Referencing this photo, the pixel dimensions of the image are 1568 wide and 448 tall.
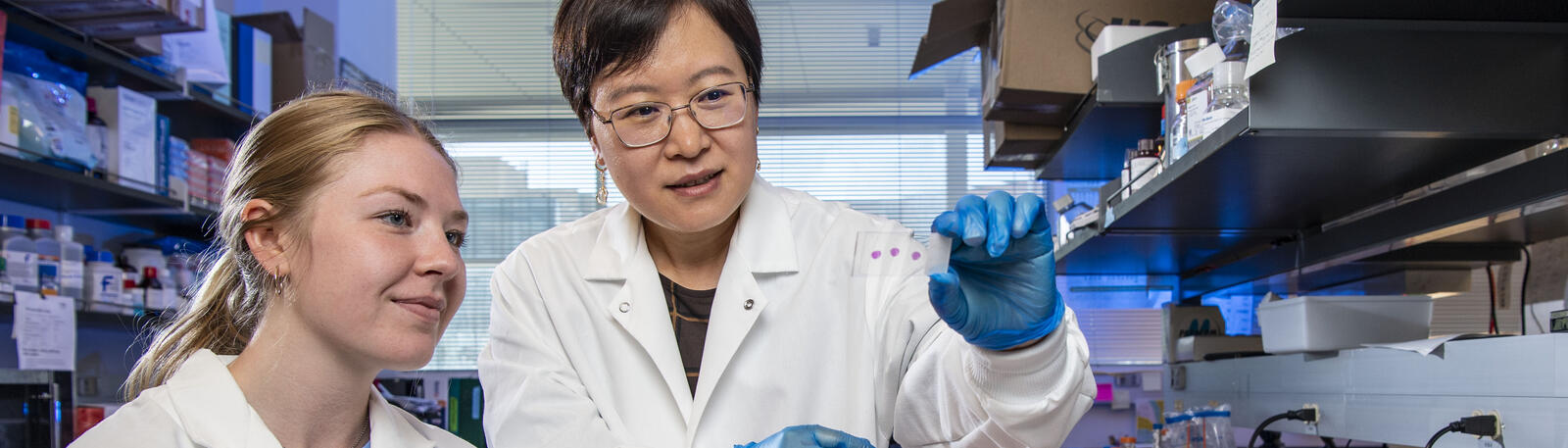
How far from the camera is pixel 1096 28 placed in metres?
2.23

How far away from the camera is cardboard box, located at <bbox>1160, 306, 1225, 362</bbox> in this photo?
2822 mm

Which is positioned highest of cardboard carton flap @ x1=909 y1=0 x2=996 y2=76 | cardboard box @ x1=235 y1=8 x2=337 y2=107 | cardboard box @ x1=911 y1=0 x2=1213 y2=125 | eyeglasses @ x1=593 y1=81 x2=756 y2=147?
cardboard box @ x1=235 y1=8 x2=337 y2=107

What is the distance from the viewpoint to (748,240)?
150 centimetres

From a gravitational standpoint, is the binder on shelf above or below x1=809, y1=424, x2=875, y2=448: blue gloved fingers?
above

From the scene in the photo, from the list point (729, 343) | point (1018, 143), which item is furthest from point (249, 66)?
point (729, 343)

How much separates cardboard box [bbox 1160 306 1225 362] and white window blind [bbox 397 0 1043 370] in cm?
239

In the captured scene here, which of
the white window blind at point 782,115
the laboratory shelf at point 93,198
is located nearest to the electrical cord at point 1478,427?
the laboratory shelf at point 93,198

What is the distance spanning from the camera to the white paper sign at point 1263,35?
3.71 ft

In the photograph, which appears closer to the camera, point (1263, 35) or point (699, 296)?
point (1263, 35)

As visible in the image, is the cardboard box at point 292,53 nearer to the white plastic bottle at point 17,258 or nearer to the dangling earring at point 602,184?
the white plastic bottle at point 17,258

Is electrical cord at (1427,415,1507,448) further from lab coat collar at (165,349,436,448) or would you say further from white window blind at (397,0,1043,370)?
white window blind at (397,0,1043,370)

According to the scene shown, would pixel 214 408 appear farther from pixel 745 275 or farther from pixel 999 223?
pixel 999 223

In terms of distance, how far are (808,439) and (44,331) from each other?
86.6 inches

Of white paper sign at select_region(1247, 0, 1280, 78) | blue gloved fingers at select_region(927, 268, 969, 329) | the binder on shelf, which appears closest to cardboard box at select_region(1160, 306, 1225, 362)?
white paper sign at select_region(1247, 0, 1280, 78)
